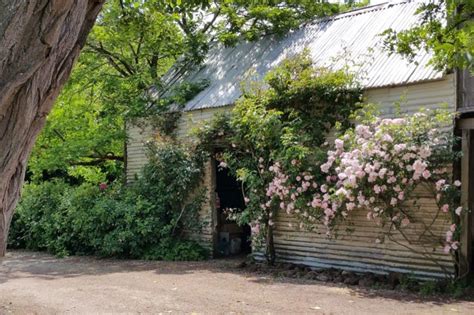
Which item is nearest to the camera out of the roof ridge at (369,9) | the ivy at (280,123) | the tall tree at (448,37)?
the tall tree at (448,37)

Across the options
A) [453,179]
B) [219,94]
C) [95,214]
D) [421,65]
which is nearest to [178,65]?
[219,94]

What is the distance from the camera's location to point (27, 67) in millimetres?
2396

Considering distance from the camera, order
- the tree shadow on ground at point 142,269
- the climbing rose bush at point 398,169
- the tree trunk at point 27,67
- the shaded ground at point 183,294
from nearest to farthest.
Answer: the tree trunk at point 27,67
the shaded ground at point 183,294
the climbing rose bush at point 398,169
the tree shadow on ground at point 142,269

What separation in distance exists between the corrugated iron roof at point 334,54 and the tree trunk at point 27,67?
291 inches

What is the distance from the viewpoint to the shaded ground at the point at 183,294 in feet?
24.2

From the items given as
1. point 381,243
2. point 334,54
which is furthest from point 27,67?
point 334,54

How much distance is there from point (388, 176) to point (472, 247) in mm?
2050

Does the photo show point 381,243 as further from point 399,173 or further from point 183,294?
point 183,294

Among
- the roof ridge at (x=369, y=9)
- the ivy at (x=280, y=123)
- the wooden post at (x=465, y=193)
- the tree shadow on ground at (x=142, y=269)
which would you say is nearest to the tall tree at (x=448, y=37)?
the wooden post at (x=465, y=193)

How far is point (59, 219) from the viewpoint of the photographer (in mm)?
13883

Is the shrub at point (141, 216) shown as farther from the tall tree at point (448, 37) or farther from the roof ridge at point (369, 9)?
the tall tree at point (448, 37)

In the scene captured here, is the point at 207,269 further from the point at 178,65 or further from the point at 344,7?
the point at 344,7

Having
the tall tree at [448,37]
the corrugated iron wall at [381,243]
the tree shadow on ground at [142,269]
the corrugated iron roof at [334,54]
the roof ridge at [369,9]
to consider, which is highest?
the roof ridge at [369,9]

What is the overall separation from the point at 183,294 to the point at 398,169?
370cm
